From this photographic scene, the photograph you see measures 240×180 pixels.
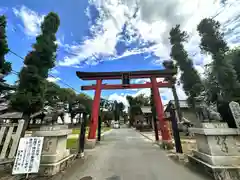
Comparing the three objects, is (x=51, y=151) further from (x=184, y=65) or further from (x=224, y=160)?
(x=184, y=65)

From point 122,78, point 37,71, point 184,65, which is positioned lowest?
point 37,71

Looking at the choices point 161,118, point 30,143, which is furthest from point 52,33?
point 161,118

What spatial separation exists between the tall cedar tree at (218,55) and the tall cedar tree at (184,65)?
3116 mm

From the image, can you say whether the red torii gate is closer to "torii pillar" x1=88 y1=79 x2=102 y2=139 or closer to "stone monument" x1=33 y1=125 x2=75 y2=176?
"torii pillar" x1=88 y1=79 x2=102 y2=139

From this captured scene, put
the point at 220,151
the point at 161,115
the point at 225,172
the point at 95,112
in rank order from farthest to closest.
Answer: the point at 95,112 < the point at 161,115 < the point at 220,151 < the point at 225,172

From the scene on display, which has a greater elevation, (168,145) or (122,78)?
(122,78)

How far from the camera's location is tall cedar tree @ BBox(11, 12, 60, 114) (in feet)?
18.3

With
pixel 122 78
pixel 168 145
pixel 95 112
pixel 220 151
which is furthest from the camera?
pixel 122 78

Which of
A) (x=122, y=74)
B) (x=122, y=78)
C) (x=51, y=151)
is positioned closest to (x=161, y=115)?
(x=122, y=78)

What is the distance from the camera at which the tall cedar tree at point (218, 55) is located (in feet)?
25.7

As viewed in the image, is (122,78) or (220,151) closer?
(220,151)

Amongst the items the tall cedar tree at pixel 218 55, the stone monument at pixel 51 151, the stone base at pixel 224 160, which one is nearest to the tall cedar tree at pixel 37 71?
the stone monument at pixel 51 151

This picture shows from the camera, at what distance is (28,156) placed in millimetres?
3092

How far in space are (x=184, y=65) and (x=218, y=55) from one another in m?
4.31
